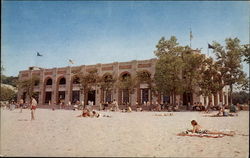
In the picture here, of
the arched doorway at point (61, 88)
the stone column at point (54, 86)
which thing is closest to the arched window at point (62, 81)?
the arched doorway at point (61, 88)

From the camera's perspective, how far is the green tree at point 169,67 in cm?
2841

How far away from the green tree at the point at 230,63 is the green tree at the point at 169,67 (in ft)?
14.6

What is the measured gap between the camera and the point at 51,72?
47625mm

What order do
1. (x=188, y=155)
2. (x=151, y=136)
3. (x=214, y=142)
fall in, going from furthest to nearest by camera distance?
(x=151, y=136) → (x=214, y=142) → (x=188, y=155)

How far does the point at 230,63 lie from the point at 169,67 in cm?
692

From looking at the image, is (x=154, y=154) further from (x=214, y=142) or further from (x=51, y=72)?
(x=51, y=72)

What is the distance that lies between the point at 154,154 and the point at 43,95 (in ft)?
146

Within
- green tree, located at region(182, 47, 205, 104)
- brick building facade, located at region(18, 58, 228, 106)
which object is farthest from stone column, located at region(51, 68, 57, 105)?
green tree, located at region(182, 47, 205, 104)

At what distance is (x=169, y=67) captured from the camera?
28078mm

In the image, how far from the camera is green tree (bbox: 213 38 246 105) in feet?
89.6

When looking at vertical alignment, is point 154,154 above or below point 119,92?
below

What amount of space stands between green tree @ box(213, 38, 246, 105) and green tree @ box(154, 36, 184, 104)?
4446 millimetres

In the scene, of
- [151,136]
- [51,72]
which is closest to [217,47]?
[151,136]

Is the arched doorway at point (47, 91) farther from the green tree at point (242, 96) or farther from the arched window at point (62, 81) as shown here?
the green tree at point (242, 96)
